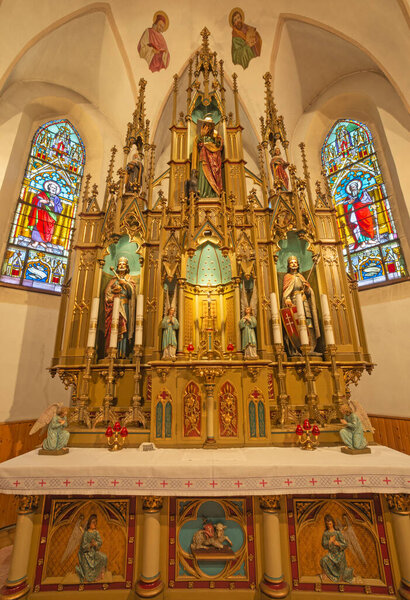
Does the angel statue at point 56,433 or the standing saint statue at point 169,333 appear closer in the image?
the angel statue at point 56,433

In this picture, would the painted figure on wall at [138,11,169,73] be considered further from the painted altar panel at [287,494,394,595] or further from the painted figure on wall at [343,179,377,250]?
the painted altar panel at [287,494,394,595]

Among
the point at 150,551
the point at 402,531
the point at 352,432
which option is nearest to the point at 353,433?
the point at 352,432

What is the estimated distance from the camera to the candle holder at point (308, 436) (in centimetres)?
411

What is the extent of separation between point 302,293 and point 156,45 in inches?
407

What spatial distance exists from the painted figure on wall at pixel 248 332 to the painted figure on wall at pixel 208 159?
3.11 m

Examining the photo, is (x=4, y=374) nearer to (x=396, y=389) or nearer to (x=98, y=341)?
(x=98, y=341)

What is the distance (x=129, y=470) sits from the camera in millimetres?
3342

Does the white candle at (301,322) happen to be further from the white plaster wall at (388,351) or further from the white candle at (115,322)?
the white plaster wall at (388,351)

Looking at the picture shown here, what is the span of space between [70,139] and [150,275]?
7646 mm

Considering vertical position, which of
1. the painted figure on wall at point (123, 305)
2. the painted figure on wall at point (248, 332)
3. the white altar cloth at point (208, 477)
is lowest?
the white altar cloth at point (208, 477)

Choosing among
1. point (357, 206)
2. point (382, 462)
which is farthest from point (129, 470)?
point (357, 206)

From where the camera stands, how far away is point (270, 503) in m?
3.50

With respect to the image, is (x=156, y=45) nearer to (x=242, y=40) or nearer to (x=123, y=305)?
(x=242, y=40)

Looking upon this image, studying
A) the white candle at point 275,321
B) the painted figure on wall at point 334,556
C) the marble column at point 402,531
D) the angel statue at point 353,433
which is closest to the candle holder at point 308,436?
the angel statue at point 353,433
